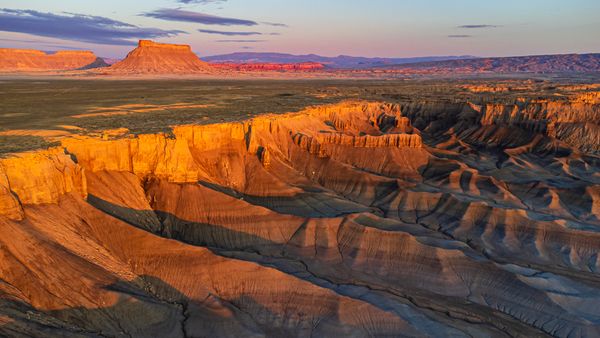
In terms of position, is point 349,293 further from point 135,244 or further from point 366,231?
point 135,244

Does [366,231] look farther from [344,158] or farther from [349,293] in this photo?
[344,158]

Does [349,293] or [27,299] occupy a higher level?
[27,299]

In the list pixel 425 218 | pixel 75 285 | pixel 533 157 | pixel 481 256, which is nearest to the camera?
pixel 75 285

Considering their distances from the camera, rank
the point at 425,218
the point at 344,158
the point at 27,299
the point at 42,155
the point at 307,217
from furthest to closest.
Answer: the point at 344,158 < the point at 425,218 < the point at 307,217 < the point at 42,155 < the point at 27,299

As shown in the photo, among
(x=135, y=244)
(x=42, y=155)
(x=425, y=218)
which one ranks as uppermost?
(x=42, y=155)

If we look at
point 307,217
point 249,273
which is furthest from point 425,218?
point 249,273

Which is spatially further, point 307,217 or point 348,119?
point 348,119
